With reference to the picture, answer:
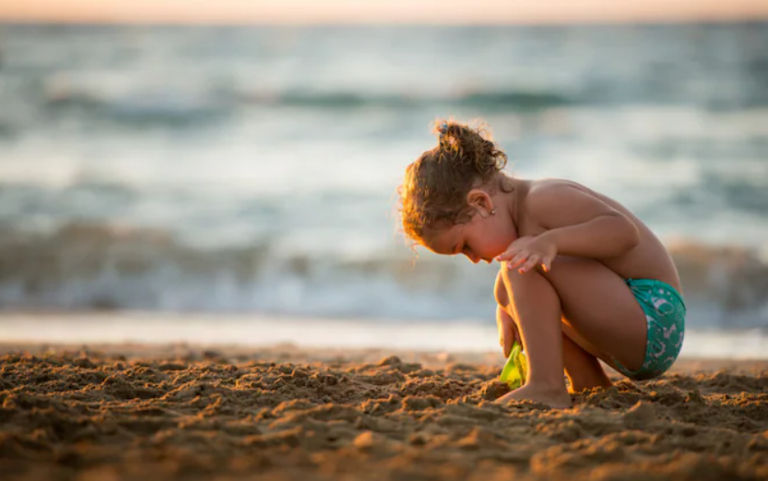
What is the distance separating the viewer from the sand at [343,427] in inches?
74.6

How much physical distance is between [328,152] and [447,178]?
9952 mm

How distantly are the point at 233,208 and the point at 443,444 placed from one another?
748 cm

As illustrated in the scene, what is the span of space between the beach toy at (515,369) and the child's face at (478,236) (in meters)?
0.41

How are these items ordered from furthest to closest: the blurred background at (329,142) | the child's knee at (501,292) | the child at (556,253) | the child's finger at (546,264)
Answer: the blurred background at (329,142), the child's knee at (501,292), the child at (556,253), the child's finger at (546,264)

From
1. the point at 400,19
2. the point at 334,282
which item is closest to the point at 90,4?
the point at 400,19

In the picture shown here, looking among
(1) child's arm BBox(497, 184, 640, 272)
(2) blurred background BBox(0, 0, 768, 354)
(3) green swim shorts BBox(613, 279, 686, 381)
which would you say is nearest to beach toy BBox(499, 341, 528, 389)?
(3) green swim shorts BBox(613, 279, 686, 381)

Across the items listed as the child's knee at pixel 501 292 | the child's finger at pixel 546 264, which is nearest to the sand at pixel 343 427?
the child's knee at pixel 501 292

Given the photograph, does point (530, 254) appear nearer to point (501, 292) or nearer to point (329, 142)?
point (501, 292)

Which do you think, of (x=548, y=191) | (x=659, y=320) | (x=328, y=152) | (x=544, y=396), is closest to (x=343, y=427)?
(x=544, y=396)

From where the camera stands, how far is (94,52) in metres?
20.0

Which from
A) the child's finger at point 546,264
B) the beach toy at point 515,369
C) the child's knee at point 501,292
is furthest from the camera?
the beach toy at point 515,369

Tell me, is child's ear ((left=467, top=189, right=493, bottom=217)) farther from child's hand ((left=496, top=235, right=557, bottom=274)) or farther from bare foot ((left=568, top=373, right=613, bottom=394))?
bare foot ((left=568, top=373, right=613, bottom=394))

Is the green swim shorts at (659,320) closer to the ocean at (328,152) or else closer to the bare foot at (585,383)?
the bare foot at (585,383)

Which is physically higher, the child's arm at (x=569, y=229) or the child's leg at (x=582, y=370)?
the child's arm at (x=569, y=229)
